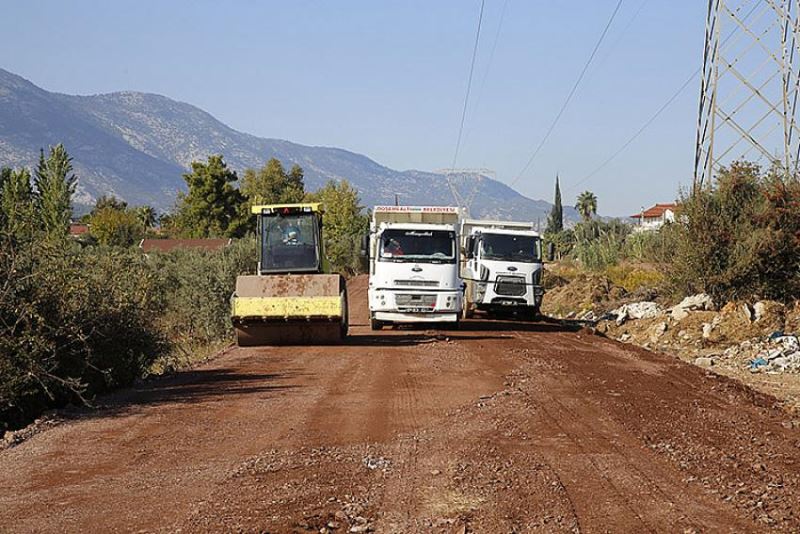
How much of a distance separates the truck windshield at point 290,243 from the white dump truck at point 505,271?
25.2ft

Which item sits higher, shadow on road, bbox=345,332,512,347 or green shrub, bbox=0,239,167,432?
green shrub, bbox=0,239,167,432

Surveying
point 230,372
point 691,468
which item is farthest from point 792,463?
point 230,372

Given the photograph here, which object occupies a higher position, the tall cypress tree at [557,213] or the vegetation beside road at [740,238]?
the tall cypress tree at [557,213]

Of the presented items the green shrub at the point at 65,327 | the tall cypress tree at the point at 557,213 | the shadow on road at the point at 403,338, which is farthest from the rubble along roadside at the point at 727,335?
the tall cypress tree at the point at 557,213

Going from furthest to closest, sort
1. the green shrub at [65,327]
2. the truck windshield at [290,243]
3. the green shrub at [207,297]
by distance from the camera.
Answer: the green shrub at [207,297] → the truck windshield at [290,243] → the green shrub at [65,327]

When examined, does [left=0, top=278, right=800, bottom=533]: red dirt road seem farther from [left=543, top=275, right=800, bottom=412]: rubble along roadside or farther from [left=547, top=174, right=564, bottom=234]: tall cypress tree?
[left=547, top=174, right=564, bottom=234]: tall cypress tree

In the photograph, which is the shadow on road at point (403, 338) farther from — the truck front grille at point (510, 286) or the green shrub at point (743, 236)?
the green shrub at point (743, 236)

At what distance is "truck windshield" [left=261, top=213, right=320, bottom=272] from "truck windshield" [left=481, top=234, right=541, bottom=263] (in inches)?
310

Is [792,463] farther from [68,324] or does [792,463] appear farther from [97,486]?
[68,324]

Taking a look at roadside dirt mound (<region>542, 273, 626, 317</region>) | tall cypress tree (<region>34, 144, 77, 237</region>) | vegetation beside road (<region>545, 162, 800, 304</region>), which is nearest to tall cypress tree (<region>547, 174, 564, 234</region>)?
tall cypress tree (<region>34, 144, 77, 237</region>)

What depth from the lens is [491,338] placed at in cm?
2381

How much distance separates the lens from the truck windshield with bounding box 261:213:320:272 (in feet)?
74.1

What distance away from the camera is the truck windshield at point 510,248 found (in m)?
29.1

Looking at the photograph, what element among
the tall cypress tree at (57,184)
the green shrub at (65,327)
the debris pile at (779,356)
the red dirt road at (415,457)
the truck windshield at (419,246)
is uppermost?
the tall cypress tree at (57,184)
